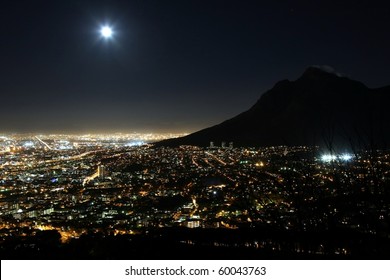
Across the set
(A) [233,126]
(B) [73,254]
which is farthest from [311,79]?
(B) [73,254]

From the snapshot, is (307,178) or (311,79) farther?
(311,79)

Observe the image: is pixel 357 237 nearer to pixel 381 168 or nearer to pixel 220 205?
pixel 381 168

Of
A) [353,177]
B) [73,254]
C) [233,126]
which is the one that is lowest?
[73,254]

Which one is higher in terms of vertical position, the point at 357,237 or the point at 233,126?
the point at 233,126
